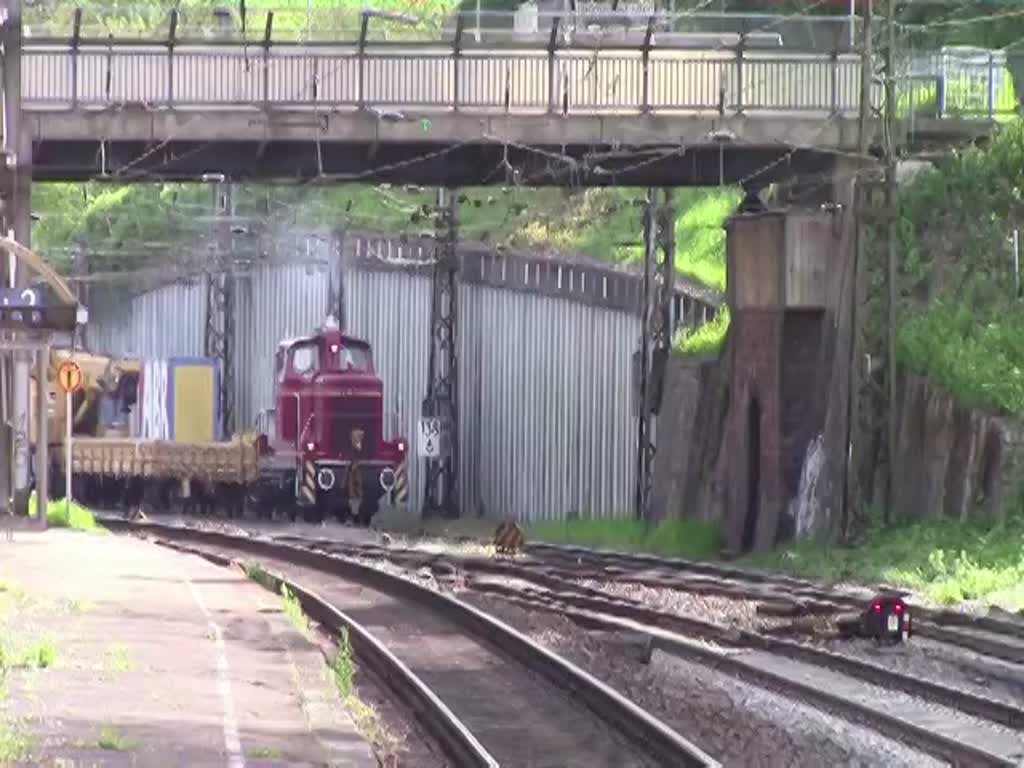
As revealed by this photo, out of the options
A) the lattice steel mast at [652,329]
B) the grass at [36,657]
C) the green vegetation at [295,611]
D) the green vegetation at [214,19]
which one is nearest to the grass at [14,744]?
the grass at [36,657]

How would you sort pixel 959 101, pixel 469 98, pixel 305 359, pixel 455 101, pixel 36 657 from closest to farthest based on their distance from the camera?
1. pixel 36 657
2. pixel 455 101
3. pixel 469 98
4. pixel 959 101
5. pixel 305 359

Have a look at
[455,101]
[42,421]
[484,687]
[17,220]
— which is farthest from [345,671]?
[17,220]

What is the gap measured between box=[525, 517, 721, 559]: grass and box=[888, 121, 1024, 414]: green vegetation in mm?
5674

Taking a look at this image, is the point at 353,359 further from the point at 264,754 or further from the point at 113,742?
the point at 113,742

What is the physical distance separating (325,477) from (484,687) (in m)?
33.7

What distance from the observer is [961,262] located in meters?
41.1

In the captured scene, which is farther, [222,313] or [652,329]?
[222,313]

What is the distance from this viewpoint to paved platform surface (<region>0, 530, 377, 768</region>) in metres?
14.1

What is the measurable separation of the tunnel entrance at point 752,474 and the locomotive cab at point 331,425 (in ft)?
38.9

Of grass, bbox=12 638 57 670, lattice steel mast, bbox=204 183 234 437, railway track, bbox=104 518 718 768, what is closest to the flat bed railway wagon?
lattice steel mast, bbox=204 183 234 437

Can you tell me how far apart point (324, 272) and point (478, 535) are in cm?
1841

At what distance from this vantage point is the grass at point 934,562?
94.9 feet

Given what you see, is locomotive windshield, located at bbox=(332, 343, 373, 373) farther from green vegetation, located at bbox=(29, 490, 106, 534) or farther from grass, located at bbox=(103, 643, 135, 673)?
grass, located at bbox=(103, 643, 135, 673)

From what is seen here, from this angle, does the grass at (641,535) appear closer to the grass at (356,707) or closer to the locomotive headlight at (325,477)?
the locomotive headlight at (325,477)
